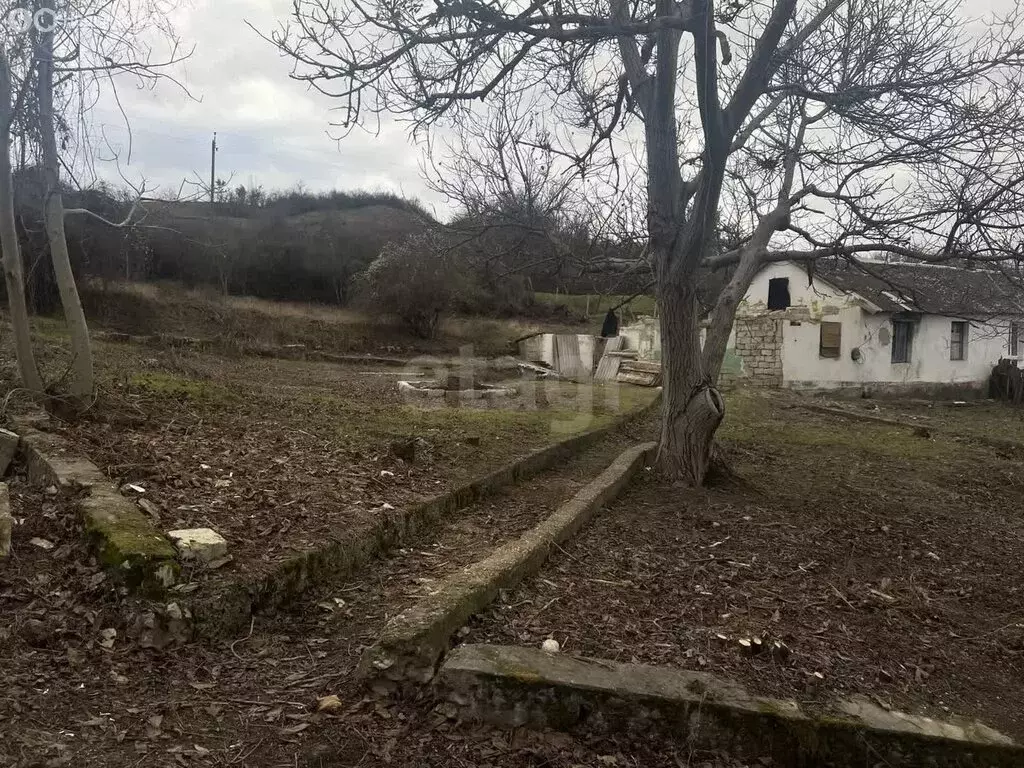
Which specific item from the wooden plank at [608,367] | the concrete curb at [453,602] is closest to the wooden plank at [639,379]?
the wooden plank at [608,367]

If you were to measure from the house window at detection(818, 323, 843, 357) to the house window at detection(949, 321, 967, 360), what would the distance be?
492 centimetres

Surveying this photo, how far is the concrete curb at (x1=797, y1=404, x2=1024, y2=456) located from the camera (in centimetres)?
1220

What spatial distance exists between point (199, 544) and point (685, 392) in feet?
16.5

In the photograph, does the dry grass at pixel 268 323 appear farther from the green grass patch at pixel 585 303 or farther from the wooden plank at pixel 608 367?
the wooden plank at pixel 608 367

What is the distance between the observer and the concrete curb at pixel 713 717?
8.95 feet

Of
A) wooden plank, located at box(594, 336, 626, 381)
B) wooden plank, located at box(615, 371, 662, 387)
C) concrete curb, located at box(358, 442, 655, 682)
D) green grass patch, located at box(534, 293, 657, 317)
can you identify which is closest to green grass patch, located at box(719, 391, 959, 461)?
wooden plank, located at box(615, 371, 662, 387)

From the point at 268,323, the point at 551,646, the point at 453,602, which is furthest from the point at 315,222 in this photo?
the point at 551,646

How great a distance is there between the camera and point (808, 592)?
14.6 ft

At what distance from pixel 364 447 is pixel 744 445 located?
241 inches

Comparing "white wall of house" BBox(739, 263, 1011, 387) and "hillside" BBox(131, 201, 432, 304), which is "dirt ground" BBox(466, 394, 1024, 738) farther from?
"hillside" BBox(131, 201, 432, 304)

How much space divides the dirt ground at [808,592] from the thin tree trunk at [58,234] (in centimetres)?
461

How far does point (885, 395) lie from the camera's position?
71.5ft

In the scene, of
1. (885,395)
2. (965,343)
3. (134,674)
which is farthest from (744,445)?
(965,343)

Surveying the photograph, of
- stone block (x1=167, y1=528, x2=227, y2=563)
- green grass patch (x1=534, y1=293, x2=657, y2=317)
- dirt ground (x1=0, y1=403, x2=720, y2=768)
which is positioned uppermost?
green grass patch (x1=534, y1=293, x2=657, y2=317)
